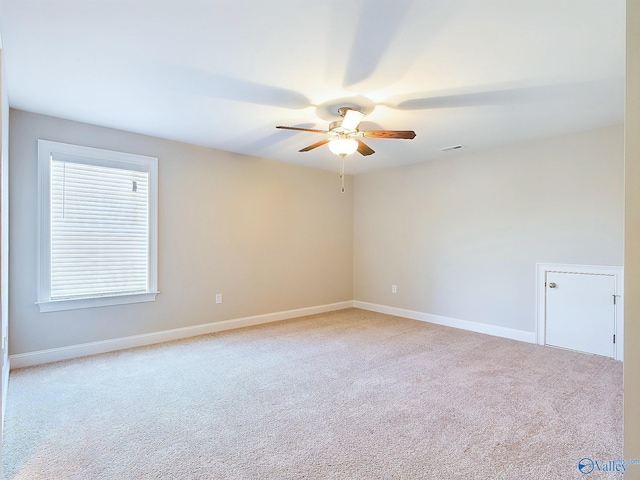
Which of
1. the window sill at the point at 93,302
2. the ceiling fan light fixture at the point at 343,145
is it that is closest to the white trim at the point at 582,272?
the ceiling fan light fixture at the point at 343,145

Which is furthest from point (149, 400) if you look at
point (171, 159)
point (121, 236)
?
point (171, 159)

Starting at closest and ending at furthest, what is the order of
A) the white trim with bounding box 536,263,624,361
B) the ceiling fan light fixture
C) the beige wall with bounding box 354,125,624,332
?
the ceiling fan light fixture → the white trim with bounding box 536,263,624,361 → the beige wall with bounding box 354,125,624,332

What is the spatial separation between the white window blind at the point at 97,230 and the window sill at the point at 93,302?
2.1 inches

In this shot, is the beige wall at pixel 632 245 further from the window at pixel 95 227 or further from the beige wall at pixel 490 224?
the window at pixel 95 227


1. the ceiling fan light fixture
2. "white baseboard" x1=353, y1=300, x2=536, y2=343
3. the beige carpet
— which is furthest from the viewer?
"white baseboard" x1=353, y1=300, x2=536, y2=343

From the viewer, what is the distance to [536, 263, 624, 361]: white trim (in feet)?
11.7

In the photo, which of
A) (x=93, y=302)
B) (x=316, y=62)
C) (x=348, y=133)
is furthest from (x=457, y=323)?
(x=93, y=302)

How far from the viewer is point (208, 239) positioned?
14.8 ft

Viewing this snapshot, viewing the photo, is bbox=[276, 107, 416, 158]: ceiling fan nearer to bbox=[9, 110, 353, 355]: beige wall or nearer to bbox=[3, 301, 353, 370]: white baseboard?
bbox=[9, 110, 353, 355]: beige wall

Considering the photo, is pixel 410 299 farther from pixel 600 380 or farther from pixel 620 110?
pixel 620 110

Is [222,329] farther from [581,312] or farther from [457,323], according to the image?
[581,312]

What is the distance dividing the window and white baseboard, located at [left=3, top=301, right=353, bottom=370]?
42cm

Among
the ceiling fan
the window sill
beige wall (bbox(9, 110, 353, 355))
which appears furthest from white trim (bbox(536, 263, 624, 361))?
the window sill

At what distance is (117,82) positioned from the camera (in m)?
2.68
